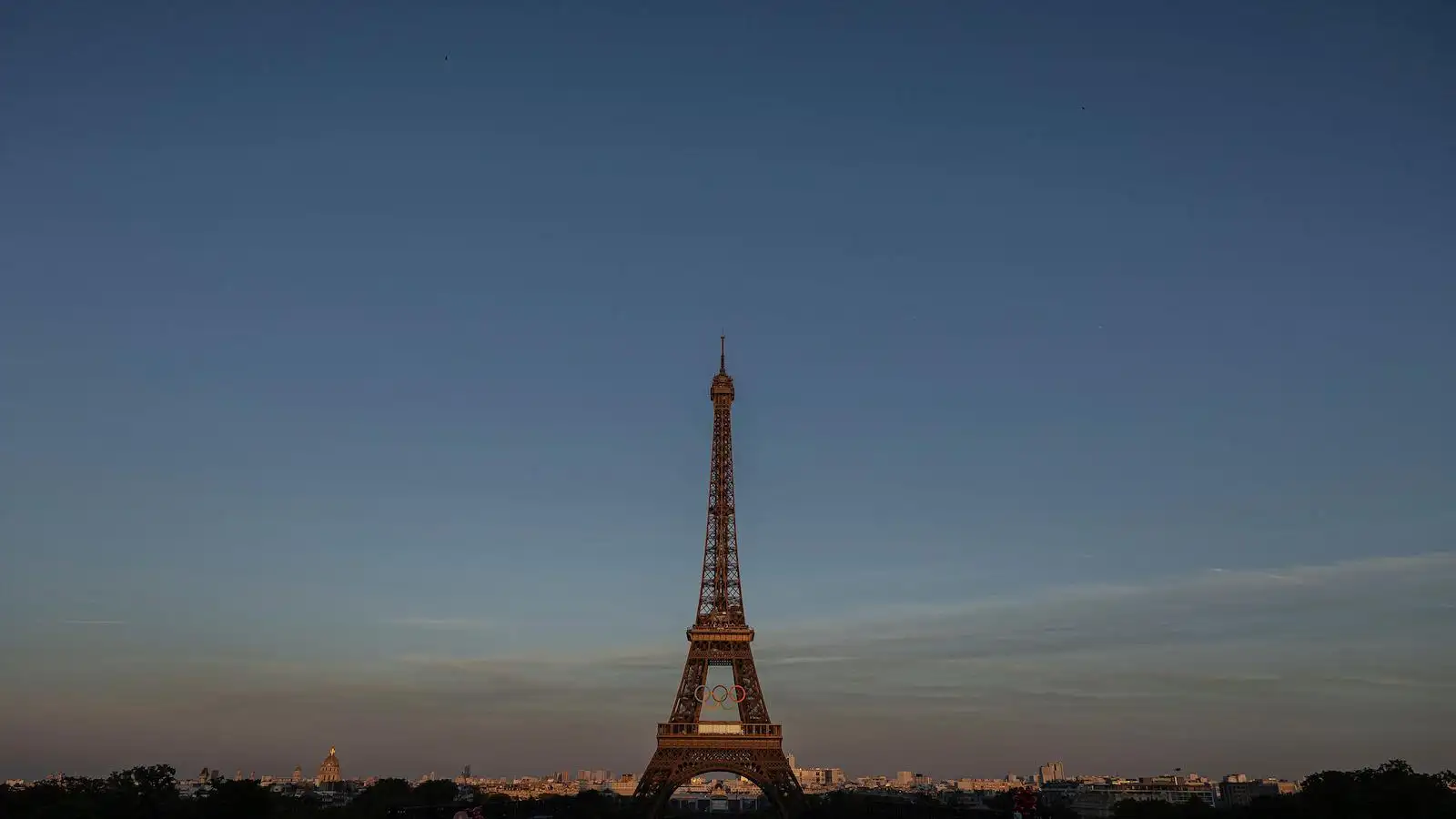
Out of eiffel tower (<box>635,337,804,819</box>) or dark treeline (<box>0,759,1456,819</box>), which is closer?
dark treeline (<box>0,759,1456,819</box>)

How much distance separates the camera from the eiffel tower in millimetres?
104000

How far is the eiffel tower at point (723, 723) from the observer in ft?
341

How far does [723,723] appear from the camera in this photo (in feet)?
346

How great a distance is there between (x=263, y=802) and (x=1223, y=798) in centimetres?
15326

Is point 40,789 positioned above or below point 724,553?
below

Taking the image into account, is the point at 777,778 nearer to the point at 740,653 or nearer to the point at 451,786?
the point at 740,653

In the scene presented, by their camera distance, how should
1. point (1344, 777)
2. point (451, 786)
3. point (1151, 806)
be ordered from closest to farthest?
1. point (1344, 777)
2. point (1151, 806)
3. point (451, 786)

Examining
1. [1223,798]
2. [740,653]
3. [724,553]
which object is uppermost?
[724,553]

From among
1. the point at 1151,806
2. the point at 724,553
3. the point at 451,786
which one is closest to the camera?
the point at 1151,806

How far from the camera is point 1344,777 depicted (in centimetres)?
9481

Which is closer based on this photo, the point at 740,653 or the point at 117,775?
the point at 117,775

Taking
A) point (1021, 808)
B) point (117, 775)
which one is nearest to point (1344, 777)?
point (1021, 808)

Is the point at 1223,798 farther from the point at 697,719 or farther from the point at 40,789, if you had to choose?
the point at 40,789

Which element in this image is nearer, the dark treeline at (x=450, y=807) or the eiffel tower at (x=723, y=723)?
the dark treeline at (x=450, y=807)
